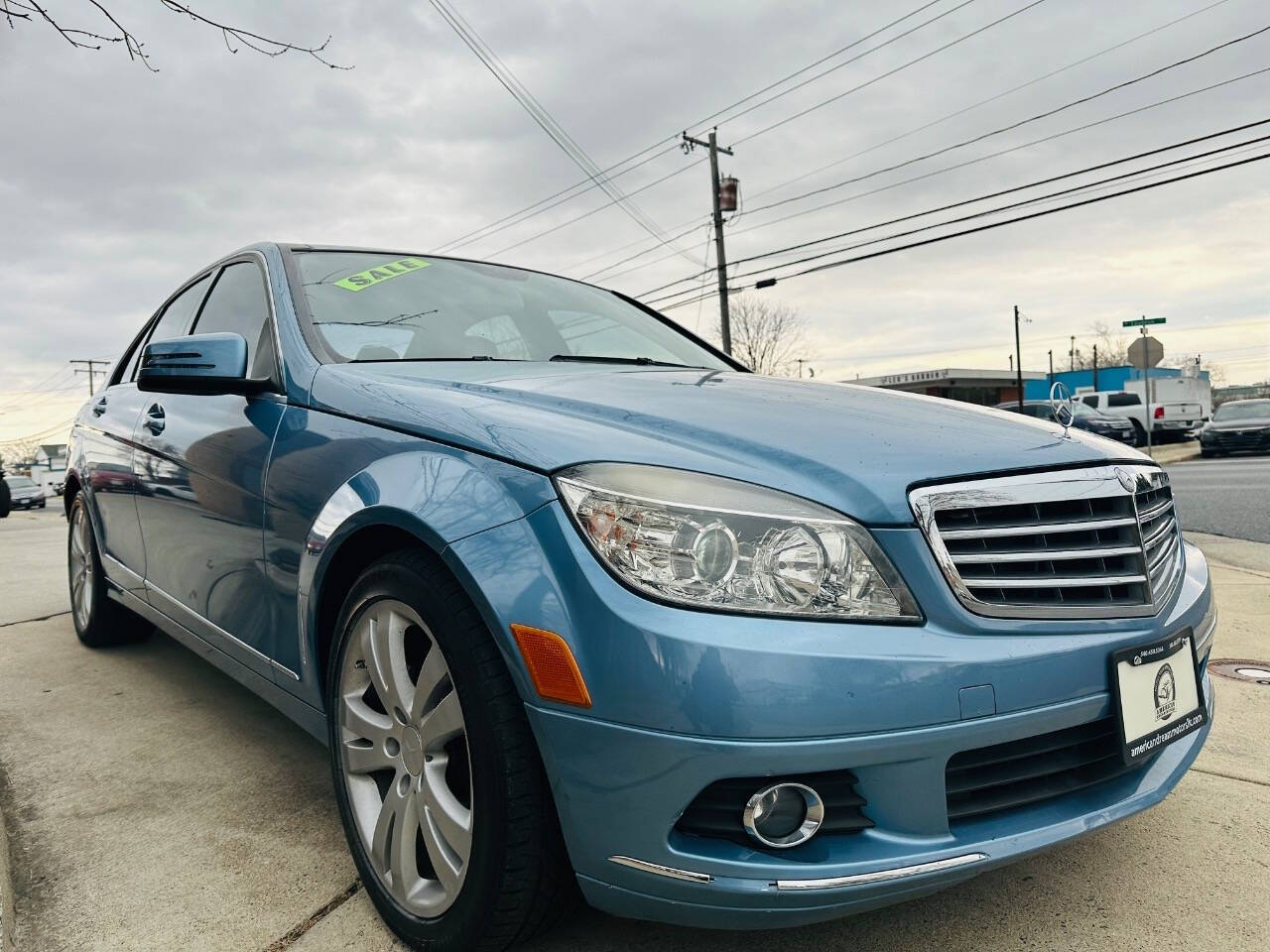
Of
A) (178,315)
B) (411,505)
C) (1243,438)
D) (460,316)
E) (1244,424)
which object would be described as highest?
(178,315)

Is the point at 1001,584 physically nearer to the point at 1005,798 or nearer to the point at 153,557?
the point at 1005,798

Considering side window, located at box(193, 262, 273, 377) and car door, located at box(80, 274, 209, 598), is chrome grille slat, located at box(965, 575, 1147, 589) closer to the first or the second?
side window, located at box(193, 262, 273, 377)

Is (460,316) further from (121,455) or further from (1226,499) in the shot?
(1226,499)

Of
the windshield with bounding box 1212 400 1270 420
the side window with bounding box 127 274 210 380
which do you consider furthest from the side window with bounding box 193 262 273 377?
the windshield with bounding box 1212 400 1270 420

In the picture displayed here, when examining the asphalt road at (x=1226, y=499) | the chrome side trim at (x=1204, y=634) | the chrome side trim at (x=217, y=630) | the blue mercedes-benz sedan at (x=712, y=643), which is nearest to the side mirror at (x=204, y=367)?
the blue mercedes-benz sedan at (x=712, y=643)

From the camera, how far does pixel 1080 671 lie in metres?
1.51

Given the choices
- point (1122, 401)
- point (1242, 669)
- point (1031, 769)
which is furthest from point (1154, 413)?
point (1031, 769)

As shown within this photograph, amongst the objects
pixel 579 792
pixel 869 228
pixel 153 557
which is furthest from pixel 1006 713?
pixel 869 228

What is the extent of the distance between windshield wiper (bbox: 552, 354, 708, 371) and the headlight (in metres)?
1.26

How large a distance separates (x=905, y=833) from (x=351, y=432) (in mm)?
1335

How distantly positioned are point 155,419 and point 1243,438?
21.7 m

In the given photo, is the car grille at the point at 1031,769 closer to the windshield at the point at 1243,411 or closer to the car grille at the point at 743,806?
the car grille at the point at 743,806

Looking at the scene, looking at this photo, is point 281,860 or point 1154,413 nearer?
point 281,860

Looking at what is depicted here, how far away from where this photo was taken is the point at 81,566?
13.7 feet
